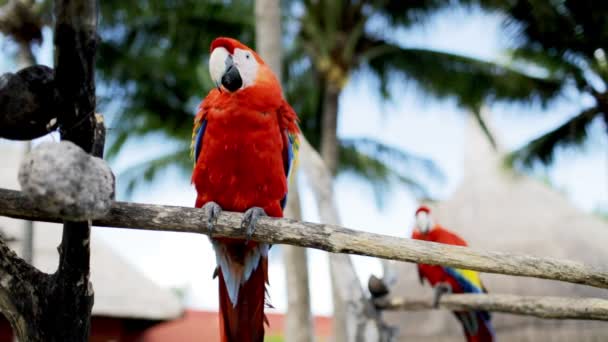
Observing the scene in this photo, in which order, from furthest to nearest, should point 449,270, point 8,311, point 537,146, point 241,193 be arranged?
1. point 537,146
2. point 449,270
3. point 241,193
4. point 8,311

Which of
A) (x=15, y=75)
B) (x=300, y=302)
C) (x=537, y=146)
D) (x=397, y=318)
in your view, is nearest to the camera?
(x=15, y=75)

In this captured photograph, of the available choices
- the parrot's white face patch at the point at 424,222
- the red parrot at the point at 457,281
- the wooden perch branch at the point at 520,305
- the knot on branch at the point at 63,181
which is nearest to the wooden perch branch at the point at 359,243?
the knot on branch at the point at 63,181

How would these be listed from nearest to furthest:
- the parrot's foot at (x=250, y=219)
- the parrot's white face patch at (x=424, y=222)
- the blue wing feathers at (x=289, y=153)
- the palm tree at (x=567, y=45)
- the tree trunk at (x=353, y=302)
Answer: the parrot's foot at (x=250, y=219) < the blue wing feathers at (x=289, y=153) < the tree trunk at (x=353, y=302) < the parrot's white face patch at (x=424, y=222) < the palm tree at (x=567, y=45)

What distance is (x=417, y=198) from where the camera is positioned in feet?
34.2

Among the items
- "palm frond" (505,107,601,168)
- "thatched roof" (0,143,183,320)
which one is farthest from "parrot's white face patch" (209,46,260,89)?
"palm frond" (505,107,601,168)

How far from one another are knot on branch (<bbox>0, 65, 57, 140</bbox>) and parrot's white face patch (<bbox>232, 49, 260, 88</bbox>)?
29.5 inches

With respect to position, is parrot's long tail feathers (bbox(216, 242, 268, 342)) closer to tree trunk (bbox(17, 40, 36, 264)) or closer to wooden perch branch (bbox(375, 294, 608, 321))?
wooden perch branch (bbox(375, 294, 608, 321))

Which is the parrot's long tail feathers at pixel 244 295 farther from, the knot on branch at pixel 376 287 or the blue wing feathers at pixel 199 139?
the knot on branch at pixel 376 287

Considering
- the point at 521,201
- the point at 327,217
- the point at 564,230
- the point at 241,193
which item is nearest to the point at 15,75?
the point at 241,193

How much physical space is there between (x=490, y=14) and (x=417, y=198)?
151 inches

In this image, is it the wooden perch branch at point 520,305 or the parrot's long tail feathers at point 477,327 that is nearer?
the wooden perch branch at point 520,305

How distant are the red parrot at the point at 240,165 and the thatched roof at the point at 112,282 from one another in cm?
469

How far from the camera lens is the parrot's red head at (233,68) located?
229 centimetres

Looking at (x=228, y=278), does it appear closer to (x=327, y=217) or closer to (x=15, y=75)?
(x=15, y=75)
